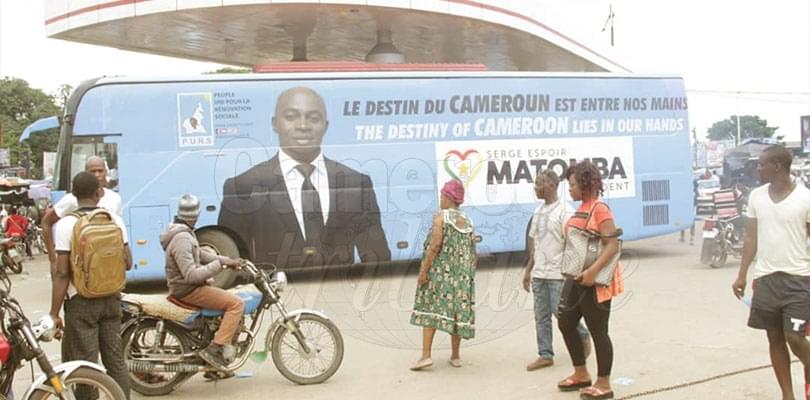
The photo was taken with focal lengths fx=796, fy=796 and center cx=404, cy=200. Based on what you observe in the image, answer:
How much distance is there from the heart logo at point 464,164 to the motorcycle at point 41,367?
8.08 metres

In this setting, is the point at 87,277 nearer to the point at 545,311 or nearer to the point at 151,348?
the point at 151,348

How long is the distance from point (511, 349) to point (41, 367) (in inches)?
159

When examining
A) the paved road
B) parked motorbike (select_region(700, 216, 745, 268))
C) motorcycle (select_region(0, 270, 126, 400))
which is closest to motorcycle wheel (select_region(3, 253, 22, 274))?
the paved road

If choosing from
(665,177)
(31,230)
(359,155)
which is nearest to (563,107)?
(665,177)

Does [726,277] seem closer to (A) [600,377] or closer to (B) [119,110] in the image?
(A) [600,377]

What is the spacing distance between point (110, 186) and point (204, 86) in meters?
1.82

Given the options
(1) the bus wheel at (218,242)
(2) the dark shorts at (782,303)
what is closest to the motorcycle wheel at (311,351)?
(2) the dark shorts at (782,303)

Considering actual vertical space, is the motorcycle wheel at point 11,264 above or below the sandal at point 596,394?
above

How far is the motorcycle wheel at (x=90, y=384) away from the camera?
13.3 feet

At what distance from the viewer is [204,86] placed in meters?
10.9

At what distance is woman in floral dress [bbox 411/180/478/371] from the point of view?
609 centimetres

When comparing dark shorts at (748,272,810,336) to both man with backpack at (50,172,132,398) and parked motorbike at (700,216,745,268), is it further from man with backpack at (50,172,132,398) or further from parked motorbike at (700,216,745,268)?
parked motorbike at (700,216,745,268)

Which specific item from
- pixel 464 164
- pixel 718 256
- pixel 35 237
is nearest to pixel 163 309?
pixel 464 164

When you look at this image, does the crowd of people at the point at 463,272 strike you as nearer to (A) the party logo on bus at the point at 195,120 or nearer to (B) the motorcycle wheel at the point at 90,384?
(B) the motorcycle wheel at the point at 90,384
